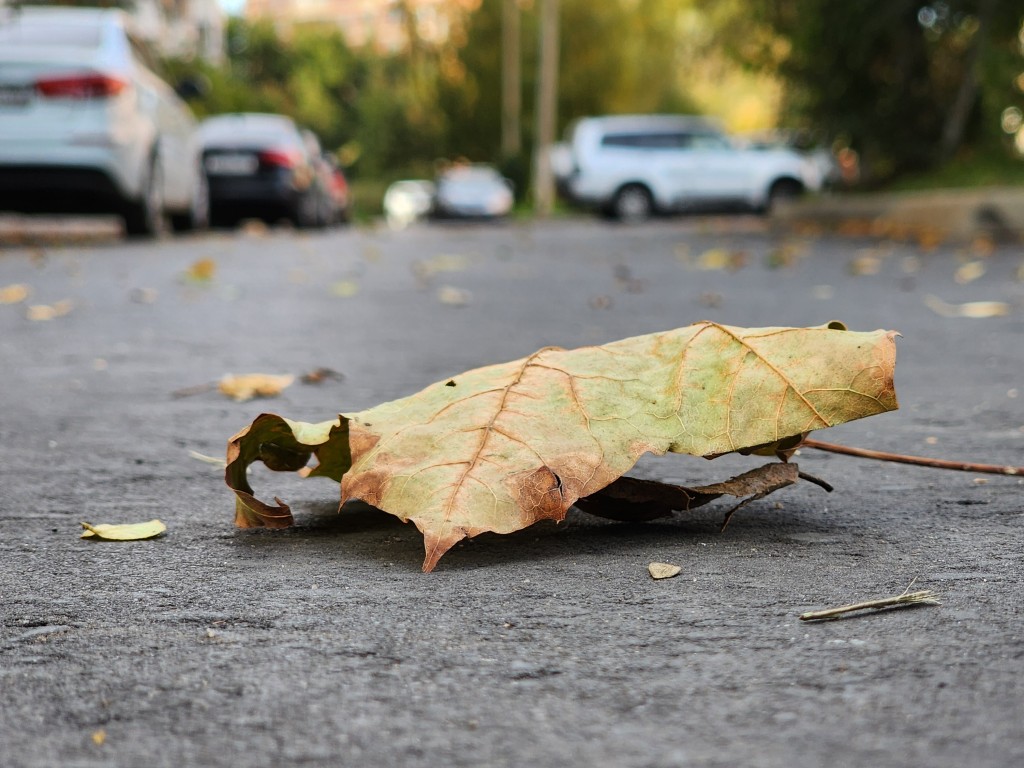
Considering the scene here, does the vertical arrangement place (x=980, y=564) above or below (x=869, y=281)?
above

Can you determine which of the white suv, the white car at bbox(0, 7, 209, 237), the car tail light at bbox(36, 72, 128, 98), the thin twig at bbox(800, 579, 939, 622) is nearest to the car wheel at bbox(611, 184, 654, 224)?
the white suv

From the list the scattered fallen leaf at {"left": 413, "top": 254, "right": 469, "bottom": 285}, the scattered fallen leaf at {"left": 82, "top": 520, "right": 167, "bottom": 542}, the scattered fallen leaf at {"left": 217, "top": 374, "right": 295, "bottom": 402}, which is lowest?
the scattered fallen leaf at {"left": 413, "top": 254, "right": 469, "bottom": 285}

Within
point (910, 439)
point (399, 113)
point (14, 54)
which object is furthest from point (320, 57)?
point (910, 439)

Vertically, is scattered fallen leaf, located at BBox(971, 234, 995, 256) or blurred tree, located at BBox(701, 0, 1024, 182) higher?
blurred tree, located at BBox(701, 0, 1024, 182)

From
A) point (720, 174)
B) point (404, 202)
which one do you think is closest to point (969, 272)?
point (720, 174)

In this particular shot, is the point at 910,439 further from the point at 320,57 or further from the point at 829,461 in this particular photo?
the point at 320,57

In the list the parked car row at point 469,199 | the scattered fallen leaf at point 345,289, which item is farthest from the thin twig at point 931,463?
the parked car row at point 469,199

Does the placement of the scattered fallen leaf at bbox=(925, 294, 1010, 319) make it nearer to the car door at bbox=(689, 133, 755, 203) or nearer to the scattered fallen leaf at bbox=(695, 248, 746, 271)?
the scattered fallen leaf at bbox=(695, 248, 746, 271)
